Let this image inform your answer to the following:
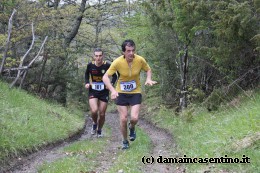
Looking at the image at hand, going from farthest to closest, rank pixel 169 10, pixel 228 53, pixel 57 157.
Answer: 1. pixel 169 10
2. pixel 228 53
3. pixel 57 157

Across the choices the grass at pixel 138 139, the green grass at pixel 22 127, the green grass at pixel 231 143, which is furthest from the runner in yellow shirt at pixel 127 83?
the green grass at pixel 22 127

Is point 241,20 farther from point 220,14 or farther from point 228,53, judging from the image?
point 228,53

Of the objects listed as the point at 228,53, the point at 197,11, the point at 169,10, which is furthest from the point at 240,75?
the point at 169,10

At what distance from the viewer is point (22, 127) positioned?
919 centimetres

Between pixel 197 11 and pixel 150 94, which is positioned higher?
pixel 197 11

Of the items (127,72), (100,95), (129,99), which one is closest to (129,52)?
(127,72)

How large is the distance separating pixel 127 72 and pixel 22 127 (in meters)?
3.09

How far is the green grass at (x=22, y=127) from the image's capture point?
25.8ft

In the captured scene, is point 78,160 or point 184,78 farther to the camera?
point 184,78

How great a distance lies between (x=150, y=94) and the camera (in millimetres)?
21953

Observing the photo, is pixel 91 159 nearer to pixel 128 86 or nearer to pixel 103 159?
pixel 103 159

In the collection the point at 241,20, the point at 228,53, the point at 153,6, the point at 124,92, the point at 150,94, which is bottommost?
the point at 150,94

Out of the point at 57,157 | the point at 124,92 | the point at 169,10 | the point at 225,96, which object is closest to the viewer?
the point at 57,157

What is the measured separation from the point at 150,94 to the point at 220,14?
13.0 m
